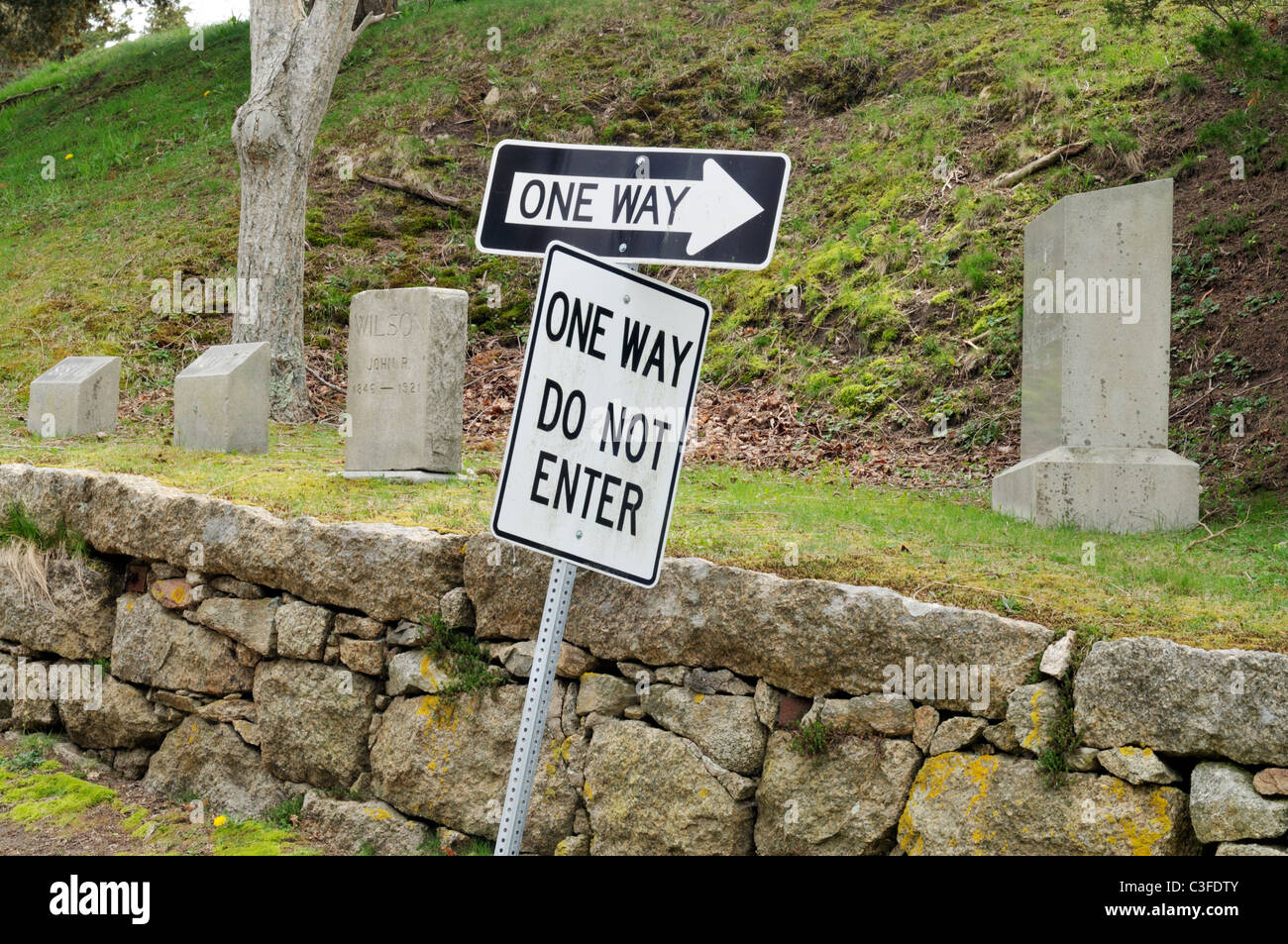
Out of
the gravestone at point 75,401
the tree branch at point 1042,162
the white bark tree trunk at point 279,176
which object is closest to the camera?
the gravestone at point 75,401

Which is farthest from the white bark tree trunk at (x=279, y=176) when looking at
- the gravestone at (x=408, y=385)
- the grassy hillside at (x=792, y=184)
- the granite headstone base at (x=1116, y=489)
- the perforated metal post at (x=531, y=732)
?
the perforated metal post at (x=531, y=732)

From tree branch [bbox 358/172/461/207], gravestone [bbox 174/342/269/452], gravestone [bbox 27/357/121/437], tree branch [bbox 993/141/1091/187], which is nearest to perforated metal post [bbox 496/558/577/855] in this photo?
gravestone [bbox 174/342/269/452]

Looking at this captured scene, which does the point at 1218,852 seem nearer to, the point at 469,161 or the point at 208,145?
the point at 469,161

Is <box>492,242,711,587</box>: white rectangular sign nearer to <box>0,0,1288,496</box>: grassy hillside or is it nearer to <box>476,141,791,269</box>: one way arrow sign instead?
<box>476,141,791,269</box>: one way arrow sign

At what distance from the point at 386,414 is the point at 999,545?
4.46m

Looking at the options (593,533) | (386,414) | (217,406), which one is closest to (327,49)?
(217,406)

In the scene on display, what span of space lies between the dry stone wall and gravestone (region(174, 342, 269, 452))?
2.20 m

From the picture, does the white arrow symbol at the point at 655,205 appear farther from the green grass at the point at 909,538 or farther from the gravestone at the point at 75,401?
the gravestone at the point at 75,401

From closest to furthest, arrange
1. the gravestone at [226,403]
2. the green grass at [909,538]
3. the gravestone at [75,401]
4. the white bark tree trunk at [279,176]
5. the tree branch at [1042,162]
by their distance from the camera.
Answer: the green grass at [909,538], the gravestone at [226,403], the gravestone at [75,401], the white bark tree trunk at [279,176], the tree branch at [1042,162]

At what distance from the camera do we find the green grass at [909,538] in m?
4.66

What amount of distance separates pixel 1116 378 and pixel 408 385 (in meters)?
4.85

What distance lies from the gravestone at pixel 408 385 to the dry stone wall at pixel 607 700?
→ 1.72 metres

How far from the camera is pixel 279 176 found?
11445 mm

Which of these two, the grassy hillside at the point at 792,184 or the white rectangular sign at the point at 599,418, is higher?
the grassy hillside at the point at 792,184
